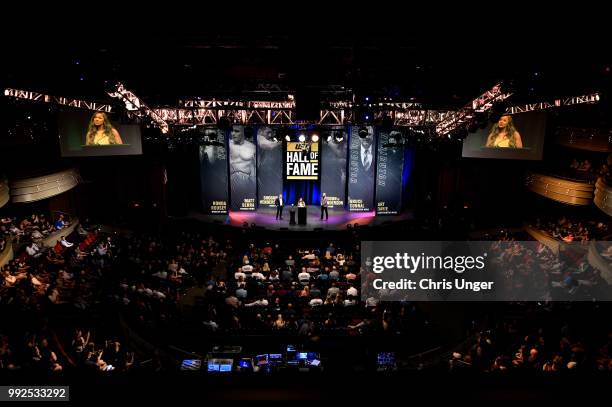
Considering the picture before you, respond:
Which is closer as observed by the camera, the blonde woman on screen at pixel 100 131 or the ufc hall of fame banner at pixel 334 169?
the blonde woman on screen at pixel 100 131

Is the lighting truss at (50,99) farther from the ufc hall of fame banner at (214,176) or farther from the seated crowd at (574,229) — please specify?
the seated crowd at (574,229)

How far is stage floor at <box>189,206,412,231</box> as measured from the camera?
658 inches

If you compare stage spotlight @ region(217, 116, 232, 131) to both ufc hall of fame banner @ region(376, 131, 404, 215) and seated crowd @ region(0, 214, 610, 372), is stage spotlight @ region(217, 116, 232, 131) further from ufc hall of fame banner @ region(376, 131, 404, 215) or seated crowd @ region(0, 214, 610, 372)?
ufc hall of fame banner @ region(376, 131, 404, 215)

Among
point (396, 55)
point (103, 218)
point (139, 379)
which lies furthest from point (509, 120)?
point (103, 218)

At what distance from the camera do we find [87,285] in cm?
1066

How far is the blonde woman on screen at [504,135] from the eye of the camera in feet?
46.8

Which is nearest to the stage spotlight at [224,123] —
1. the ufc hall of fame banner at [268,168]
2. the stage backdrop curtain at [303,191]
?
the ufc hall of fame banner at [268,168]

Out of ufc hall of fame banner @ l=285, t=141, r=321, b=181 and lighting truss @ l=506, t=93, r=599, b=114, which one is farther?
ufc hall of fame banner @ l=285, t=141, r=321, b=181

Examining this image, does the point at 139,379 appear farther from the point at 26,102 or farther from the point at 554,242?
the point at 554,242

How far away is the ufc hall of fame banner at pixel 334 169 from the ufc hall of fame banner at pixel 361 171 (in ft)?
1.02

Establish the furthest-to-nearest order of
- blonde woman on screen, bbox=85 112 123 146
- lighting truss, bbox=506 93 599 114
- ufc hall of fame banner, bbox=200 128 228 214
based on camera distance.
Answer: ufc hall of fame banner, bbox=200 128 228 214 → blonde woman on screen, bbox=85 112 123 146 → lighting truss, bbox=506 93 599 114

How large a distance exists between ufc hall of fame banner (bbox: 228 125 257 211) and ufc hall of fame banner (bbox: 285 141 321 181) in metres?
1.53

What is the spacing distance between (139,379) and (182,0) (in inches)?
150

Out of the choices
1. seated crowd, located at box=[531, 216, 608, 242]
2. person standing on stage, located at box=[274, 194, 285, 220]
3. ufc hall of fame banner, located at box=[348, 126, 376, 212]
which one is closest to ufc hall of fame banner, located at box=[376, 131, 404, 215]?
ufc hall of fame banner, located at box=[348, 126, 376, 212]
